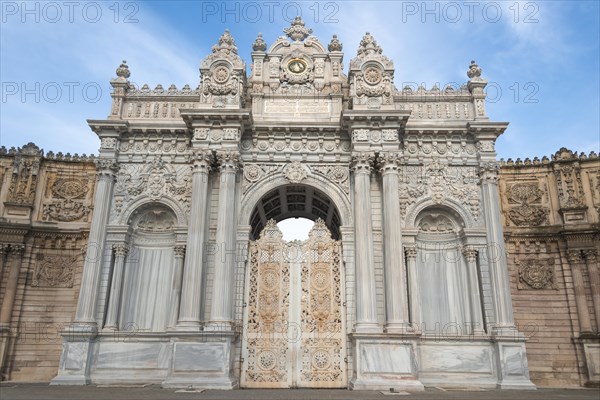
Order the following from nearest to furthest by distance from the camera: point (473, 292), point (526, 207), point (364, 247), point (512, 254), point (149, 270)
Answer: point (364, 247) → point (473, 292) → point (149, 270) → point (512, 254) → point (526, 207)

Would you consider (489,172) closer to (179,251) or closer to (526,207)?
(526,207)

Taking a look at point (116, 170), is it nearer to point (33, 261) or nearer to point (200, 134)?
point (200, 134)

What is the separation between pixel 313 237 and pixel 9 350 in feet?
41.6

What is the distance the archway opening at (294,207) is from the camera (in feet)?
63.5

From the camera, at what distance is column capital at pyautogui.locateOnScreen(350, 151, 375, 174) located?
58.9 feet

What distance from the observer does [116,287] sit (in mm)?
17484

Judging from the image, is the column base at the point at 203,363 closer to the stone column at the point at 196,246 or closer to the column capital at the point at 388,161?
the stone column at the point at 196,246

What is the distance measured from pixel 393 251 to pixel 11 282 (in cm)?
1520

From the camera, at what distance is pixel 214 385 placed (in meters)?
15.2

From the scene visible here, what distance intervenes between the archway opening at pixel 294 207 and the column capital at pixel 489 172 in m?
5.56

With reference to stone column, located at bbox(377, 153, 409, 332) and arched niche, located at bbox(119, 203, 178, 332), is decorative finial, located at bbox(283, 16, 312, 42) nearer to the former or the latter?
stone column, located at bbox(377, 153, 409, 332)

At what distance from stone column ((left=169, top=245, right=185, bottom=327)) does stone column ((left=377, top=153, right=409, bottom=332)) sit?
23.4 feet

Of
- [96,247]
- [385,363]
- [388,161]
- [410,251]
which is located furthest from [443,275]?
[96,247]

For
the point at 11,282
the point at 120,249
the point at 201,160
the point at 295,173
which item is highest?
the point at 201,160
